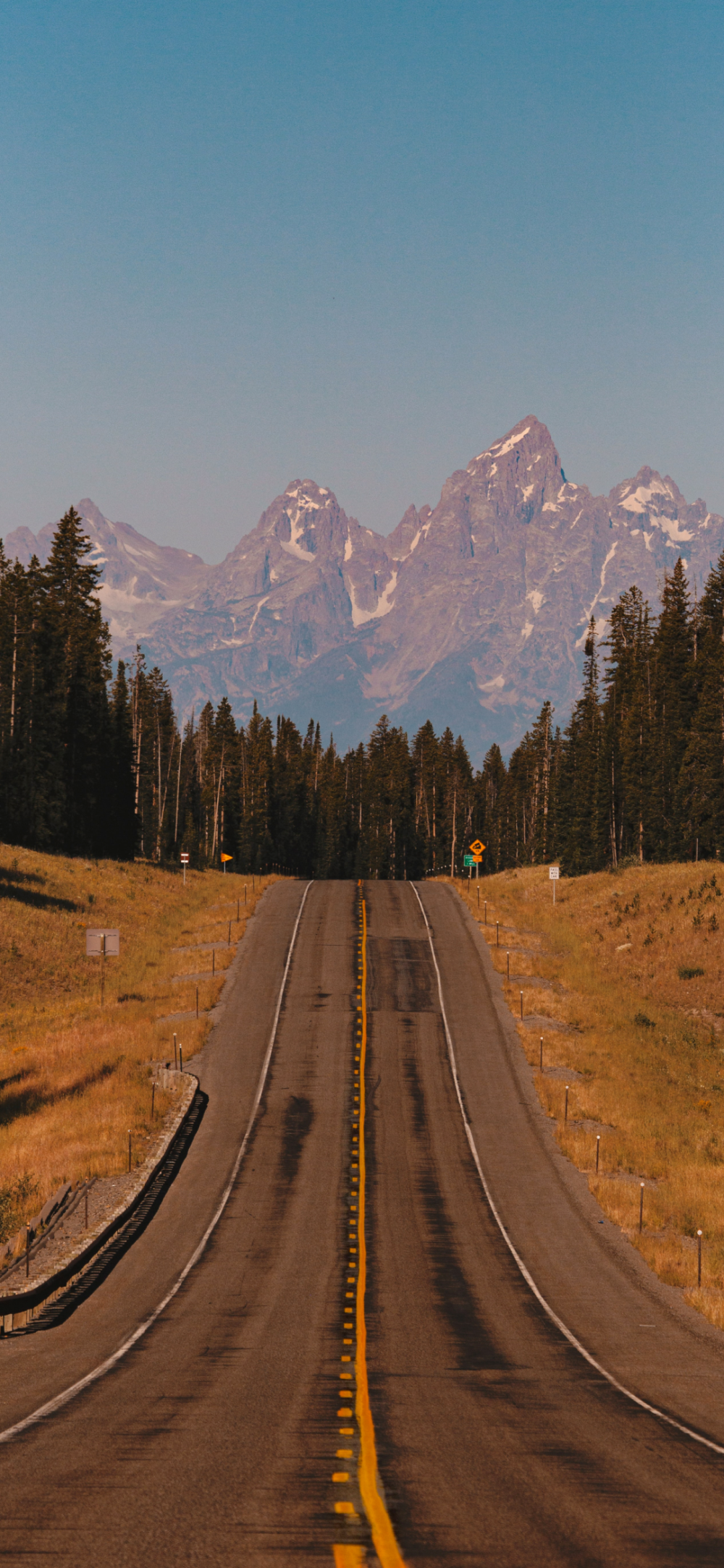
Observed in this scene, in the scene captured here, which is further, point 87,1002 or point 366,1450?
point 87,1002

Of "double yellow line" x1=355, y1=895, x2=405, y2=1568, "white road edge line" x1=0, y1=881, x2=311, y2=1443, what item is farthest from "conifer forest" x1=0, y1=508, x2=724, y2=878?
"double yellow line" x1=355, y1=895, x2=405, y2=1568

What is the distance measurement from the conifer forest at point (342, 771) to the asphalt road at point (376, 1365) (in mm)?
40871

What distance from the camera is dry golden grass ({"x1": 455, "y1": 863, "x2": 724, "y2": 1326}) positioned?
81.5 ft

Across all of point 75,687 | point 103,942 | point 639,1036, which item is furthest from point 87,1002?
point 75,687

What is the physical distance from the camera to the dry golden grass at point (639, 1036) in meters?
24.8

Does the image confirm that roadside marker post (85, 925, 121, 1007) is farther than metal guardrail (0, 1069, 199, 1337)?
Yes

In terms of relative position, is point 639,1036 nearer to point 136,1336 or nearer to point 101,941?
point 101,941

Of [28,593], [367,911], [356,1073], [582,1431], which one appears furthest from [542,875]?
[582,1431]

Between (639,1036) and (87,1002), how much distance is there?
22069mm

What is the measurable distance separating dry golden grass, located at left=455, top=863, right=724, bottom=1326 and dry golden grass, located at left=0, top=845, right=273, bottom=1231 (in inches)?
480

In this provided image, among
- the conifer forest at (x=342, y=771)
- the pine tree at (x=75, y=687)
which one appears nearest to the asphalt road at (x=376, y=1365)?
the conifer forest at (x=342, y=771)

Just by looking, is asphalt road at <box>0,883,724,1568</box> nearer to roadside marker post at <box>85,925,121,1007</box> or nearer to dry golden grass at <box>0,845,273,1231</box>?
dry golden grass at <box>0,845,273,1231</box>

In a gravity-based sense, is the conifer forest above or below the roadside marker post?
above

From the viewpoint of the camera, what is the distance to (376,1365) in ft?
50.9
